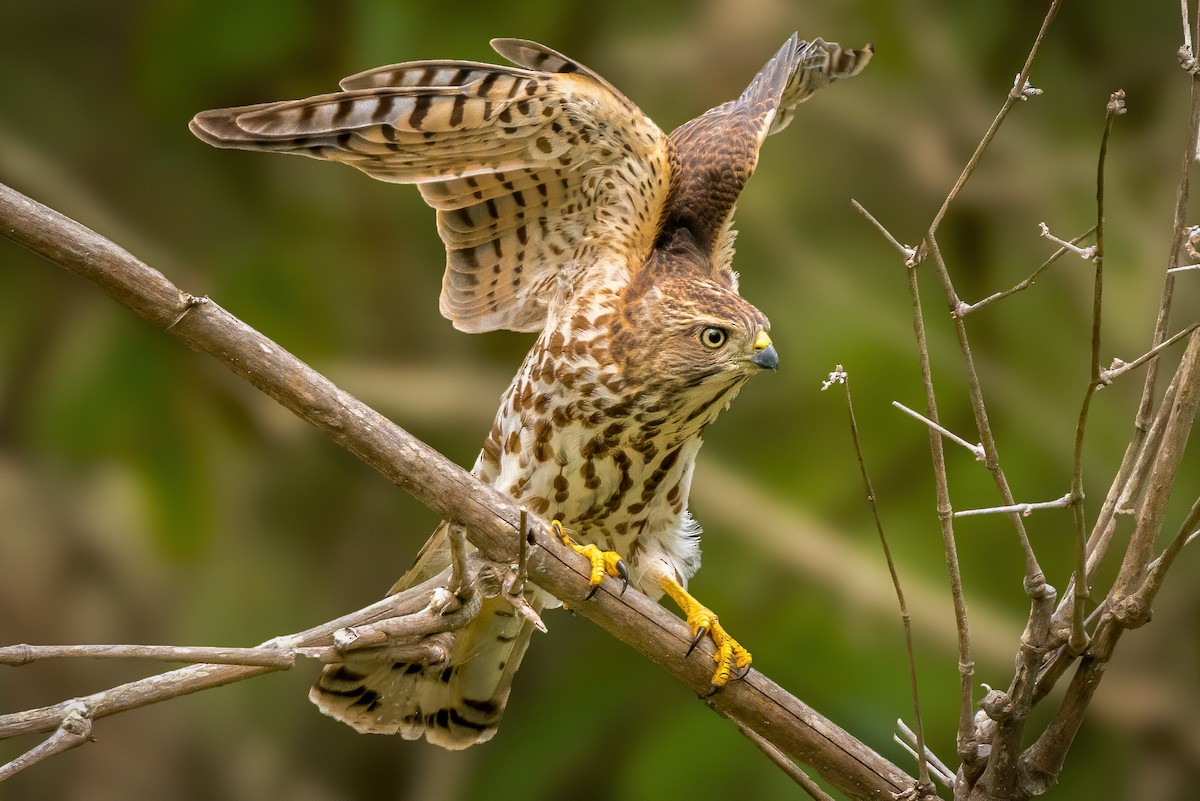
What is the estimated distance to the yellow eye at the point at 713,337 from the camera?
2.36 m

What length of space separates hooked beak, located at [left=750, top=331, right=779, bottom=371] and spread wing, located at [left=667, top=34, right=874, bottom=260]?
441 mm

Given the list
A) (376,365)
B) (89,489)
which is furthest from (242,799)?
(376,365)

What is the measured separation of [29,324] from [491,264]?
7.53 feet

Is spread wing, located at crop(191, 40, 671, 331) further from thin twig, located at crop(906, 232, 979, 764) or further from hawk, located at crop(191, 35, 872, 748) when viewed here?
thin twig, located at crop(906, 232, 979, 764)

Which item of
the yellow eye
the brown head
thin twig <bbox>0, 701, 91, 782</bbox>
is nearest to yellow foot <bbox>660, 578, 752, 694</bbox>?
the brown head

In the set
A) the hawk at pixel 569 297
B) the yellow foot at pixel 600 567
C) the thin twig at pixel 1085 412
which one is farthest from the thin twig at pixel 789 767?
the thin twig at pixel 1085 412

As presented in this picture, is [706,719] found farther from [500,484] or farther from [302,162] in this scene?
[302,162]

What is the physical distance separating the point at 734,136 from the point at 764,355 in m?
0.63

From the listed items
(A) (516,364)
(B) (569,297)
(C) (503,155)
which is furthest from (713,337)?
(A) (516,364)

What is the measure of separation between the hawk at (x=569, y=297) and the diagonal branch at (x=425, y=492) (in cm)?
6

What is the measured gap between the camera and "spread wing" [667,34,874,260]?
264 cm

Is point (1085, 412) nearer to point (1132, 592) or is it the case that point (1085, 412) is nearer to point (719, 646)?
point (1132, 592)

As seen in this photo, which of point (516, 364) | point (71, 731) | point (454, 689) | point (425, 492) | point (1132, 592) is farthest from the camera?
point (516, 364)

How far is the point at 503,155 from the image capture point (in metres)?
2.40
